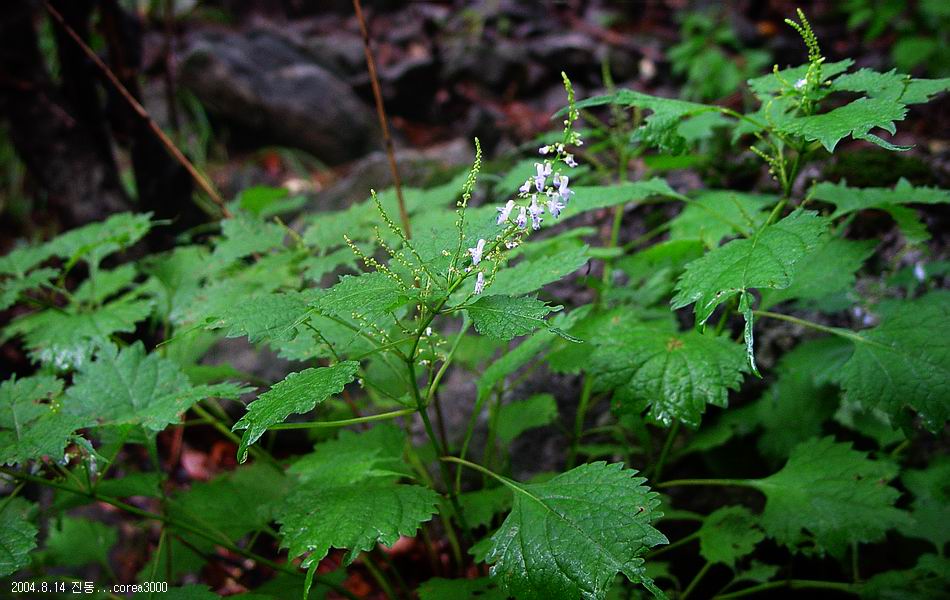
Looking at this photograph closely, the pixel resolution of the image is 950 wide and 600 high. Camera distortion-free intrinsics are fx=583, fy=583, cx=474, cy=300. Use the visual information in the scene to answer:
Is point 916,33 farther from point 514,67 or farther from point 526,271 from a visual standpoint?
point 526,271

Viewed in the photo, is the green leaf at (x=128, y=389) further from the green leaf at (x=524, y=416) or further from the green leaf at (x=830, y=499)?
the green leaf at (x=830, y=499)

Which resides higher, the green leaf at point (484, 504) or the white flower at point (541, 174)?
the white flower at point (541, 174)

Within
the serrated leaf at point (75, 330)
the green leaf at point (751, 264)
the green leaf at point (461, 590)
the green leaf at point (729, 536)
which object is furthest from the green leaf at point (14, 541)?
the green leaf at point (729, 536)

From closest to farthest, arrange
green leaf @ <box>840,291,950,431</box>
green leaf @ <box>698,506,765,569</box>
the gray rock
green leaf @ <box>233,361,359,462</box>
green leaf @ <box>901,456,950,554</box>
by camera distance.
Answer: green leaf @ <box>233,361,359,462</box>
green leaf @ <box>840,291,950,431</box>
green leaf @ <box>698,506,765,569</box>
green leaf @ <box>901,456,950,554</box>
the gray rock

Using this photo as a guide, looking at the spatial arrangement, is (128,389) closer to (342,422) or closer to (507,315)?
(342,422)

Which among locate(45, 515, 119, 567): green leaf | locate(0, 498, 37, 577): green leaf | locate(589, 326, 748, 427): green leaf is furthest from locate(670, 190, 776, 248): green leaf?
locate(45, 515, 119, 567): green leaf

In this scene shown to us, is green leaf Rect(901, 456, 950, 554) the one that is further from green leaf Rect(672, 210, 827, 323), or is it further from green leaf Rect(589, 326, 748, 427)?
green leaf Rect(672, 210, 827, 323)

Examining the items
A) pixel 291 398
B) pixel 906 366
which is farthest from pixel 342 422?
pixel 906 366
